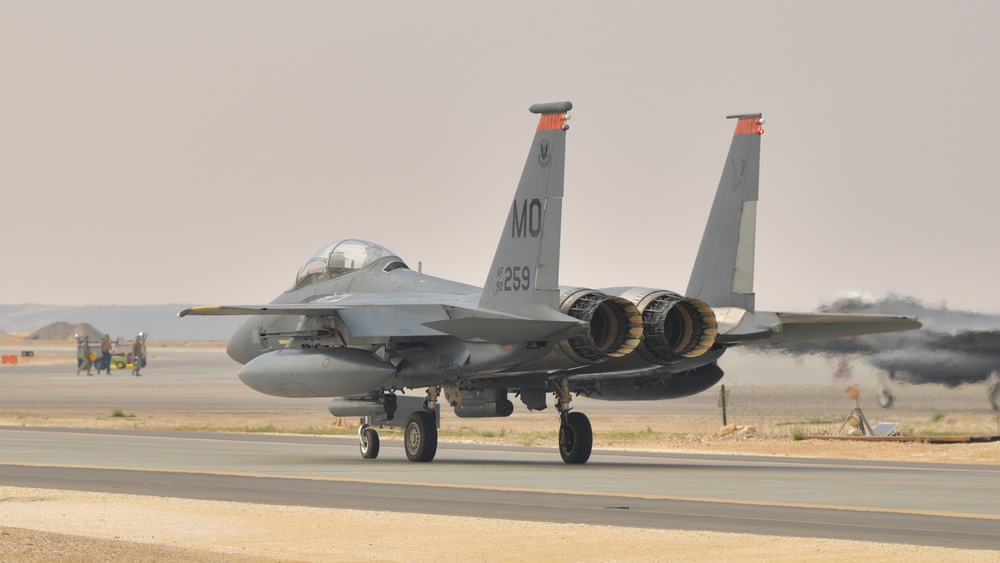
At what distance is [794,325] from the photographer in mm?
24797

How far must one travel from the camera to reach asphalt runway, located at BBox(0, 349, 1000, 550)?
14.5m

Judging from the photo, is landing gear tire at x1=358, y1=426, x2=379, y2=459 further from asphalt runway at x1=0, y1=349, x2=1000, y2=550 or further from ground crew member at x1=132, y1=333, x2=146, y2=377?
ground crew member at x1=132, y1=333, x2=146, y2=377

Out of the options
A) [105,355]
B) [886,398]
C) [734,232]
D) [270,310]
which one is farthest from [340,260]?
[105,355]

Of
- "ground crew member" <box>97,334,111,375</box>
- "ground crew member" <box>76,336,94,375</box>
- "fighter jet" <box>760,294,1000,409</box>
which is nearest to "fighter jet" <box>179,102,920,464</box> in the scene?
"fighter jet" <box>760,294,1000,409</box>

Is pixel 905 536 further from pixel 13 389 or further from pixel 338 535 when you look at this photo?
pixel 13 389

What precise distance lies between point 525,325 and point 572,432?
145 inches

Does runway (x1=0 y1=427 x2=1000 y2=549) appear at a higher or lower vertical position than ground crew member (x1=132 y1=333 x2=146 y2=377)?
lower

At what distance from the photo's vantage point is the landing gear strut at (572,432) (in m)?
Answer: 24.3

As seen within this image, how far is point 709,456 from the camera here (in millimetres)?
29375

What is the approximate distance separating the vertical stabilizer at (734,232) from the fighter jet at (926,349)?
36.4 ft

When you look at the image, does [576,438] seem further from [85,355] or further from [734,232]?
[85,355]

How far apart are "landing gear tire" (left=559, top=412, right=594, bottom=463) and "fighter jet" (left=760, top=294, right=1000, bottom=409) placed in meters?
12.1

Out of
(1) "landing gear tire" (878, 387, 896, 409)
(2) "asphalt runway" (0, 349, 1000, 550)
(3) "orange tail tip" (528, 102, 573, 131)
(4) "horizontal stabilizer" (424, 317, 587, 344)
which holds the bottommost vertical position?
(2) "asphalt runway" (0, 349, 1000, 550)

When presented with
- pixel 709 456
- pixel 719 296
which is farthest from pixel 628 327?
pixel 709 456
